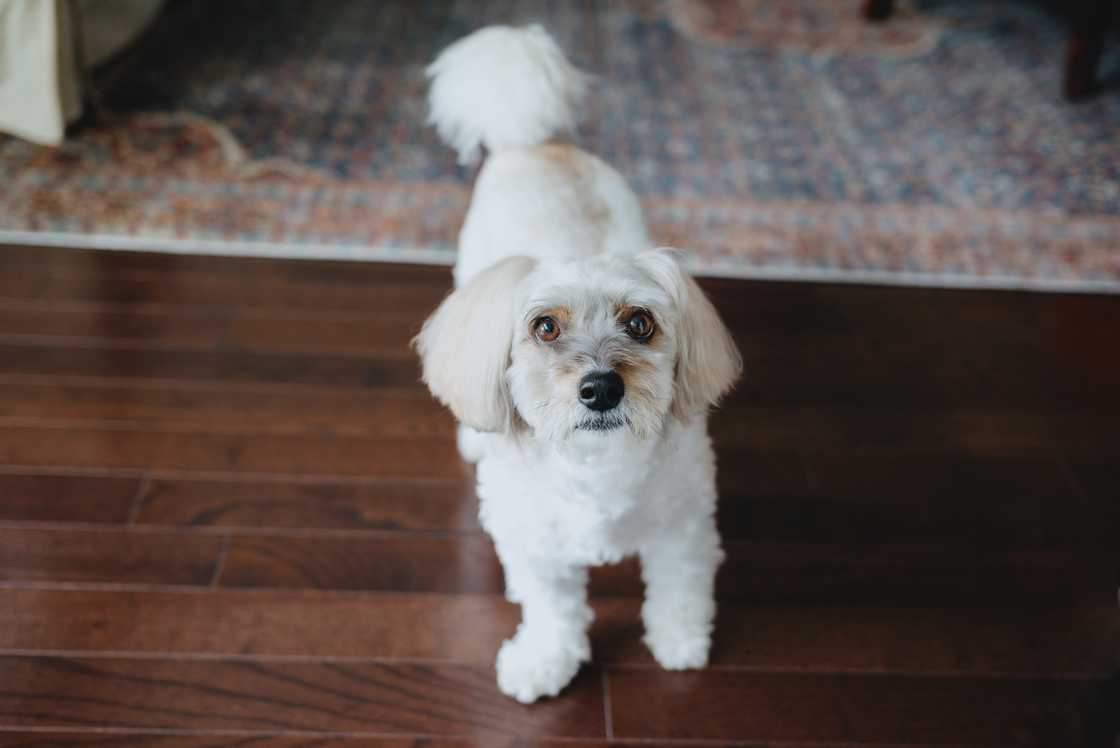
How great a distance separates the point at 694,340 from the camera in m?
1.20

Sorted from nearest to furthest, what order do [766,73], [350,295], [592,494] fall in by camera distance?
[592,494] < [350,295] < [766,73]

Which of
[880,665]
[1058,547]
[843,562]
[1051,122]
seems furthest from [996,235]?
[880,665]

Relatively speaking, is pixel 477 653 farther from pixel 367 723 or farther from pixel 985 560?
pixel 985 560

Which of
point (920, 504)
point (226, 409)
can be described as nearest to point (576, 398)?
point (920, 504)

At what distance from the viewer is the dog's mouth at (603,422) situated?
1135mm

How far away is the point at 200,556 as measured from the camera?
163 centimetres

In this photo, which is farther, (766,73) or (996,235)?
(766,73)

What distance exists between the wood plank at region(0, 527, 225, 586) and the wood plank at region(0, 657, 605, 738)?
17 cm

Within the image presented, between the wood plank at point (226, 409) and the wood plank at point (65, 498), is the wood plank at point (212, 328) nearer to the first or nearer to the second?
the wood plank at point (226, 409)

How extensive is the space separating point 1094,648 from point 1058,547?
0.73 feet

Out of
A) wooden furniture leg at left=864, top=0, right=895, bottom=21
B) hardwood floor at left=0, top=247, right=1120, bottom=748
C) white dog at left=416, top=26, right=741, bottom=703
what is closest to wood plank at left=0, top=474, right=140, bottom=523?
hardwood floor at left=0, top=247, right=1120, bottom=748

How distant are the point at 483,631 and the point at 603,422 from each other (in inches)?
23.0

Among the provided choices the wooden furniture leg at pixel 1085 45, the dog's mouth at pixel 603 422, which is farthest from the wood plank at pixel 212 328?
the wooden furniture leg at pixel 1085 45

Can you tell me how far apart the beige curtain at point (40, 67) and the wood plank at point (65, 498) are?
1294 millimetres
